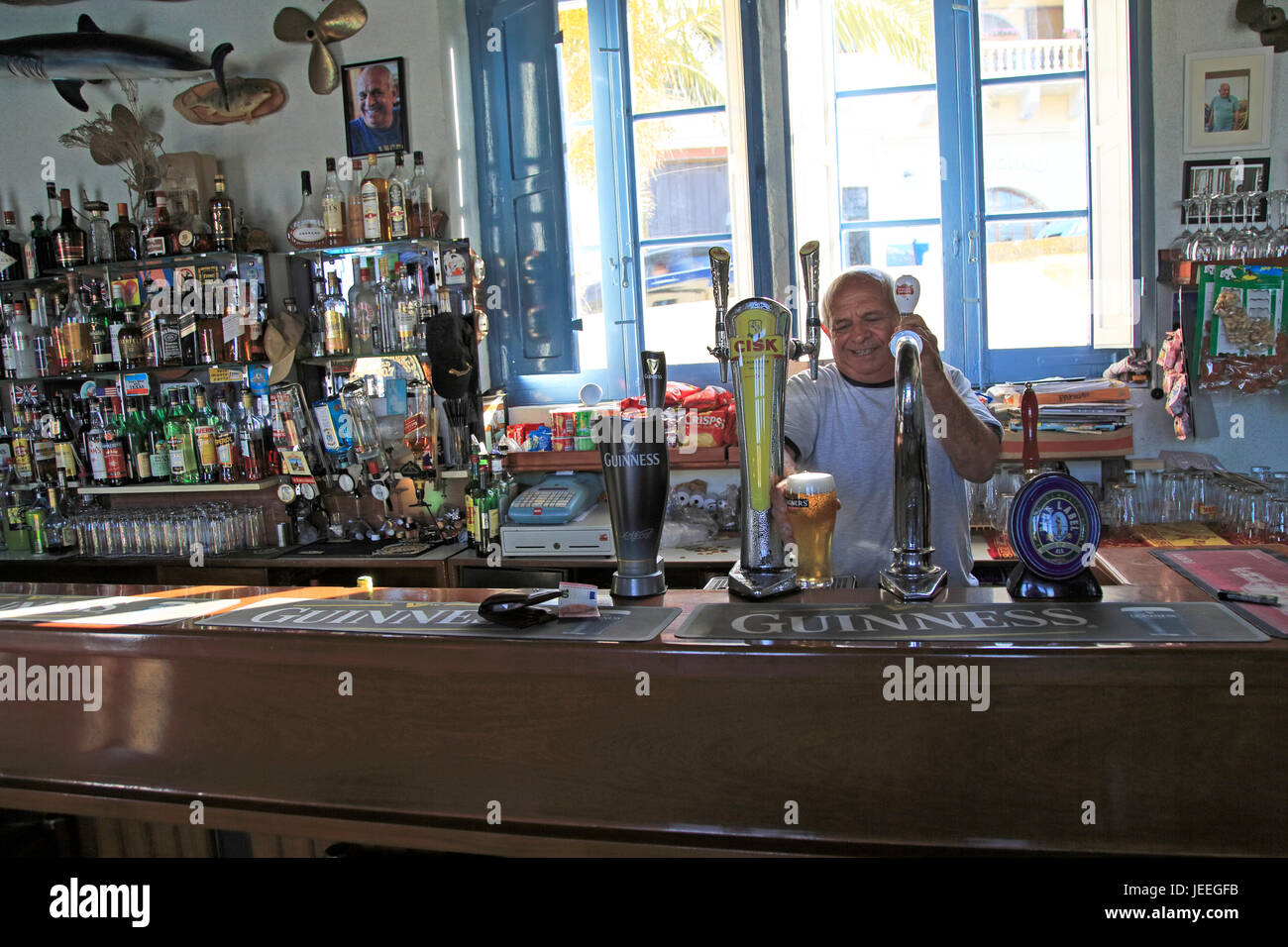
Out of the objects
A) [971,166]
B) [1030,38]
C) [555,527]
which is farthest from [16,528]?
[1030,38]

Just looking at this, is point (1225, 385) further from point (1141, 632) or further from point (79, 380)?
point (79, 380)

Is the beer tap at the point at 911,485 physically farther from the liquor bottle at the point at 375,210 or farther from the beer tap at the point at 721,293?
the liquor bottle at the point at 375,210

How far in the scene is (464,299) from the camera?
13.1 ft

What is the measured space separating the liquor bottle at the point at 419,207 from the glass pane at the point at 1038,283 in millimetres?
2240

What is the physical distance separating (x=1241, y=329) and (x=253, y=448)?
12.6 ft

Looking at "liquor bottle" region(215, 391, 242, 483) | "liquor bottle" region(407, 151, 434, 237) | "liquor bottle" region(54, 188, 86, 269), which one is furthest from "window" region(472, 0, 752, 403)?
"liquor bottle" region(54, 188, 86, 269)

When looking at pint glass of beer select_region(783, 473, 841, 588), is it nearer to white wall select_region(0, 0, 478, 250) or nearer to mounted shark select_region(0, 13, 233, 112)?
white wall select_region(0, 0, 478, 250)

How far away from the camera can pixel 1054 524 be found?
143cm

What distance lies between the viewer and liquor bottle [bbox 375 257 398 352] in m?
4.02

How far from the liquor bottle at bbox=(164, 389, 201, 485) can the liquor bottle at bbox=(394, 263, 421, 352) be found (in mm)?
995

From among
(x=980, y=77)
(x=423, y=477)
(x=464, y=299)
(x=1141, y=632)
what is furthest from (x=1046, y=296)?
(x=1141, y=632)

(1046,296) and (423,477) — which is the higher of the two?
(1046,296)

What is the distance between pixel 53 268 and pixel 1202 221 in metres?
4.71

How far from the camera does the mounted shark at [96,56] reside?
404cm
